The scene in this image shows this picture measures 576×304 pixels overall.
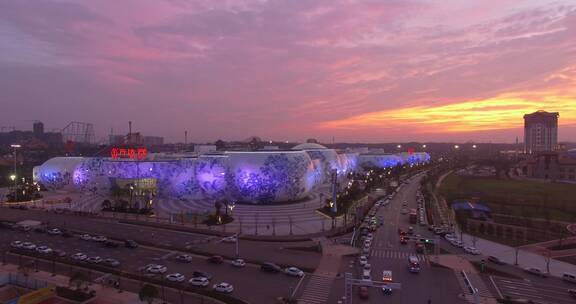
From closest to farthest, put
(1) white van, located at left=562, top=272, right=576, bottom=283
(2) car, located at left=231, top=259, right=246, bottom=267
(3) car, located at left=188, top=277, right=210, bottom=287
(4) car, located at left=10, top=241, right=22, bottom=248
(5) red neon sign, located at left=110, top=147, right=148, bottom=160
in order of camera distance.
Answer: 1. (3) car, located at left=188, top=277, right=210, bottom=287
2. (1) white van, located at left=562, top=272, right=576, bottom=283
3. (2) car, located at left=231, top=259, right=246, bottom=267
4. (4) car, located at left=10, top=241, right=22, bottom=248
5. (5) red neon sign, located at left=110, top=147, right=148, bottom=160

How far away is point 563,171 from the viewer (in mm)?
82750

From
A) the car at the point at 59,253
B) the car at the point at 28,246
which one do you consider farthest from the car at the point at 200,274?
the car at the point at 28,246

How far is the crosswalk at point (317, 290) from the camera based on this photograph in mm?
21875

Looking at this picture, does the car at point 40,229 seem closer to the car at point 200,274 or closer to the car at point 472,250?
the car at point 200,274

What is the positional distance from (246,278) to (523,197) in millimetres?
49066

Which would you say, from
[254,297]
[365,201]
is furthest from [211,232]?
[365,201]

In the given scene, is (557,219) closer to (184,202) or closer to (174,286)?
(174,286)

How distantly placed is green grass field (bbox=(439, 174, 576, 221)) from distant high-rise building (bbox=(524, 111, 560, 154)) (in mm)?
98193

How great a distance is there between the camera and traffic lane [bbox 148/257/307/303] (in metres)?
22.6

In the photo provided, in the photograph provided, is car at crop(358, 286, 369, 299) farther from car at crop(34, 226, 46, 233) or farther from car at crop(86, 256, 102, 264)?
car at crop(34, 226, 46, 233)

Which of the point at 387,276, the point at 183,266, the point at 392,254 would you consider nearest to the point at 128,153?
the point at 183,266

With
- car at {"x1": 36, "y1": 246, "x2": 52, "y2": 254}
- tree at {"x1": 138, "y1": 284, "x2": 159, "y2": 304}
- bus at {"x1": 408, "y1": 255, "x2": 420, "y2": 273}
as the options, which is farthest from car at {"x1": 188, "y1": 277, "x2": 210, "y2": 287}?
car at {"x1": 36, "y1": 246, "x2": 52, "y2": 254}

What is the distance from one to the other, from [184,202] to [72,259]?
960 inches

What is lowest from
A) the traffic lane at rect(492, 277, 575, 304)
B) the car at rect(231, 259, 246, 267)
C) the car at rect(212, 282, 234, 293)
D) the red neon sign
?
the traffic lane at rect(492, 277, 575, 304)
